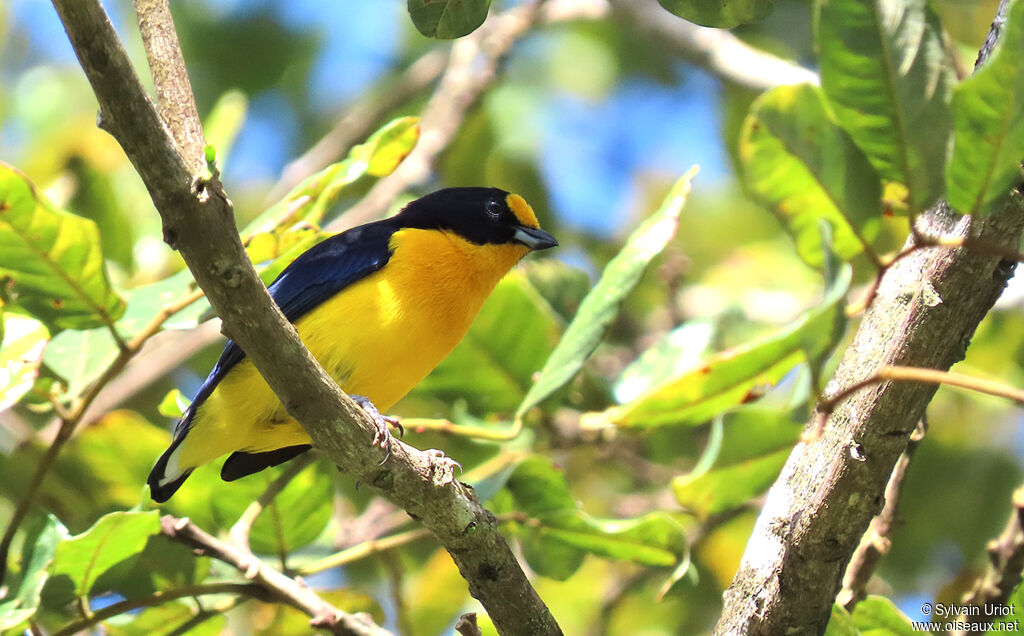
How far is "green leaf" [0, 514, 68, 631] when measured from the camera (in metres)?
2.76

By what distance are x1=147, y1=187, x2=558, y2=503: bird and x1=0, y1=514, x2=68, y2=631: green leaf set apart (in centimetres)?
38

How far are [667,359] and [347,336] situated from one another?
112cm

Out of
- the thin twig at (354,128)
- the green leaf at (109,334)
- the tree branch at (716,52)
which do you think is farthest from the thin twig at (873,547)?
the thin twig at (354,128)

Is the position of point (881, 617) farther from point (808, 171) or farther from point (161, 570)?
point (161, 570)

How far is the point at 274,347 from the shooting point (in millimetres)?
2189

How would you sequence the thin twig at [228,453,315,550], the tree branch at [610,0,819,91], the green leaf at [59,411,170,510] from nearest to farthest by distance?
the thin twig at [228,453,315,550] → the green leaf at [59,411,170,510] → the tree branch at [610,0,819,91]


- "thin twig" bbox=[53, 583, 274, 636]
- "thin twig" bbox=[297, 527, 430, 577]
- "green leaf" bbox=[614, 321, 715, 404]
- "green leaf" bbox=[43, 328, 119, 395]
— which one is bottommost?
"thin twig" bbox=[297, 527, 430, 577]

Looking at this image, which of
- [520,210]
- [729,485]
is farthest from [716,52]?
[729,485]

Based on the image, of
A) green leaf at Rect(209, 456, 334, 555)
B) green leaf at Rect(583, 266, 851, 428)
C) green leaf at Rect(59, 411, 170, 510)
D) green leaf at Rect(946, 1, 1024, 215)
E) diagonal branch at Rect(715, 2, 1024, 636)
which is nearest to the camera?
green leaf at Rect(946, 1, 1024, 215)

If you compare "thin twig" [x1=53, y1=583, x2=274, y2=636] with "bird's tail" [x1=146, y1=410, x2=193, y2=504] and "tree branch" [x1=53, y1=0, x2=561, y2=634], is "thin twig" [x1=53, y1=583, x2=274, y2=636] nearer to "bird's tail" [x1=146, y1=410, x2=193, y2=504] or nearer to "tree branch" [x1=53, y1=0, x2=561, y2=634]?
"bird's tail" [x1=146, y1=410, x2=193, y2=504]

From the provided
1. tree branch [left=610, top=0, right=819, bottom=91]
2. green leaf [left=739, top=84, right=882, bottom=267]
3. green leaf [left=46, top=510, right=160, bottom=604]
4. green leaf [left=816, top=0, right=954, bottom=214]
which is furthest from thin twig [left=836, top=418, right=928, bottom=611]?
tree branch [left=610, top=0, right=819, bottom=91]

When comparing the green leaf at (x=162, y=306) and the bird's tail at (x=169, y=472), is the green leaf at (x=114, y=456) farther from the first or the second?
the green leaf at (x=162, y=306)

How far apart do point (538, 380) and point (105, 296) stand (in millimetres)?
1295

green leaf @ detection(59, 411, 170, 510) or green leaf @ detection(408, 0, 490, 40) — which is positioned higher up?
green leaf @ detection(408, 0, 490, 40)
